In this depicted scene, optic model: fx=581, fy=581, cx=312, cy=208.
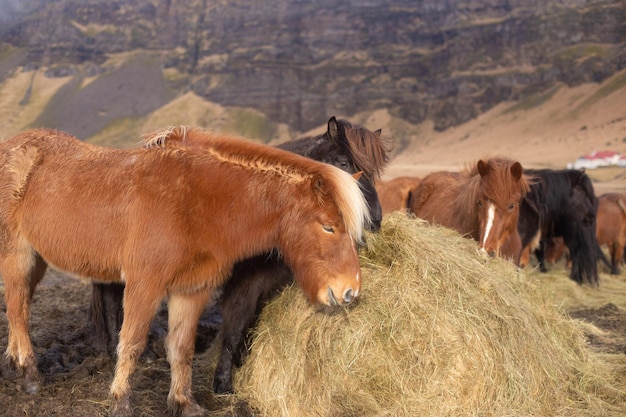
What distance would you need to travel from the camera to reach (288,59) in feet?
261

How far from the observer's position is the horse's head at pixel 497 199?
5.98m

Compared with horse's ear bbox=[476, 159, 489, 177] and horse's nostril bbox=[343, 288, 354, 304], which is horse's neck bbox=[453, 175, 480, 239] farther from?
horse's nostril bbox=[343, 288, 354, 304]

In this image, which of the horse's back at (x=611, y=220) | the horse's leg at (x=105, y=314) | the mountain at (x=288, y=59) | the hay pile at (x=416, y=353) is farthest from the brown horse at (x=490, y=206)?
the mountain at (x=288, y=59)

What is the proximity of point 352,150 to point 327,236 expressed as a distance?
4.61 ft

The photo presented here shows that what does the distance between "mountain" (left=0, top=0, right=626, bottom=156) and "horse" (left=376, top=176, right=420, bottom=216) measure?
59524 millimetres

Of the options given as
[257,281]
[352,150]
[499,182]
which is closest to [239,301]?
[257,281]

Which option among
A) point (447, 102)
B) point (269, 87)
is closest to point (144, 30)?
point (269, 87)

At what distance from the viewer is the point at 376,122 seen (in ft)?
231

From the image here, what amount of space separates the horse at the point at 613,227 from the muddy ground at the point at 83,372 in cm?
546

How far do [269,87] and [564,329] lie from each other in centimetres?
7372

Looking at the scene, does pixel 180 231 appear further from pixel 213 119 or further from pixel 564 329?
pixel 213 119

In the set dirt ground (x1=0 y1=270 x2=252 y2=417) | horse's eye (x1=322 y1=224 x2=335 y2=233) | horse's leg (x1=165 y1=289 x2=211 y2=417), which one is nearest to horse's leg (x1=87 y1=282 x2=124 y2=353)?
dirt ground (x1=0 y1=270 x2=252 y2=417)

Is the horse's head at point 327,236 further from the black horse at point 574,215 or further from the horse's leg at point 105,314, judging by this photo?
the black horse at point 574,215

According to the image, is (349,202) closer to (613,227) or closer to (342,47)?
(613,227)
